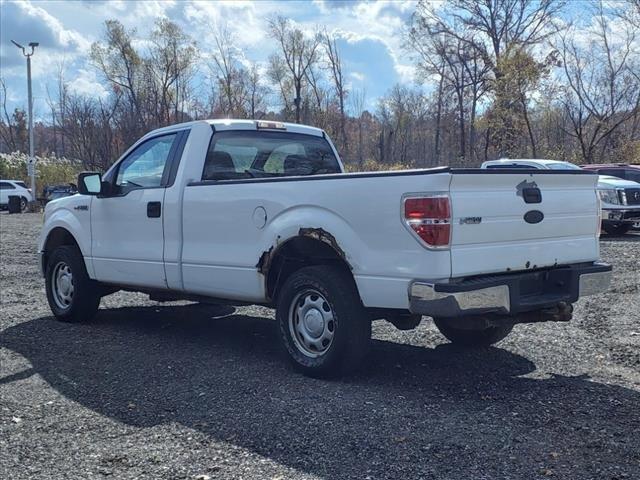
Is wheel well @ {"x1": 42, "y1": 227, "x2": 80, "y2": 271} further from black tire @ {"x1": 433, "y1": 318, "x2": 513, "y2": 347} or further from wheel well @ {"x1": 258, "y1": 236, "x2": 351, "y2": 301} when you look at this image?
black tire @ {"x1": 433, "y1": 318, "x2": 513, "y2": 347}

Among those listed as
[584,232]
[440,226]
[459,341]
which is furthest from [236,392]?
[584,232]

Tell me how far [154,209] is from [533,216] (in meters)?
3.37

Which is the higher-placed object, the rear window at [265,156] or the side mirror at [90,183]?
the rear window at [265,156]

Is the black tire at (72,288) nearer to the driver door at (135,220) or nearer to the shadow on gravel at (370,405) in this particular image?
the driver door at (135,220)

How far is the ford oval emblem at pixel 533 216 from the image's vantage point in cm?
488

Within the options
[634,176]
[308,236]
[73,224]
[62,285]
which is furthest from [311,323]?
[634,176]

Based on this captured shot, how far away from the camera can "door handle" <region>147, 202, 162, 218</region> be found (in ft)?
21.1

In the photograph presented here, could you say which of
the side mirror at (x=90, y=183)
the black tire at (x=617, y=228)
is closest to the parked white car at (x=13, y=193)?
the black tire at (x=617, y=228)

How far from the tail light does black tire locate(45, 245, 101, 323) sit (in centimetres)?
430

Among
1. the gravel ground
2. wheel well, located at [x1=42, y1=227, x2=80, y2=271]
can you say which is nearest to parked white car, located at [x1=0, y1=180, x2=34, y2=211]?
wheel well, located at [x1=42, y1=227, x2=80, y2=271]

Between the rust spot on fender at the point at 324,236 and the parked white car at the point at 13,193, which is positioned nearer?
the rust spot on fender at the point at 324,236

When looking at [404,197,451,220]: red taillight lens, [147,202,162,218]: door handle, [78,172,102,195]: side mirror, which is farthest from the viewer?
[78,172,102,195]: side mirror

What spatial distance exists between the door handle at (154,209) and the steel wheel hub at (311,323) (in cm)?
181

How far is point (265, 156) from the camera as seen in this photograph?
676cm
